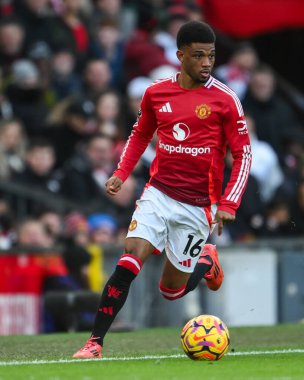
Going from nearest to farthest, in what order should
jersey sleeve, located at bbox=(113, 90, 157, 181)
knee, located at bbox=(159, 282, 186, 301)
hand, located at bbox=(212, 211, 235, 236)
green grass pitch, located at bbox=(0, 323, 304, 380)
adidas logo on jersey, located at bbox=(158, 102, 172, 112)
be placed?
green grass pitch, located at bbox=(0, 323, 304, 380) → hand, located at bbox=(212, 211, 235, 236) → adidas logo on jersey, located at bbox=(158, 102, 172, 112) → jersey sleeve, located at bbox=(113, 90, 157, 181) → knee, located at bbox=(159, 282, 186, 301)

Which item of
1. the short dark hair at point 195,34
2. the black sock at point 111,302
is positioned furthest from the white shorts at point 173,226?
the short dark hair at point 195,34

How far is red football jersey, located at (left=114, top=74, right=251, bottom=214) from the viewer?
10.3 meters

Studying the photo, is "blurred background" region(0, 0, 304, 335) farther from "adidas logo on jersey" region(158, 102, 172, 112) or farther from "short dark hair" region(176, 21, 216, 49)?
"short dark hair" region(176, 21, 216, 49)

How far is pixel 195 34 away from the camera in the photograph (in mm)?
10258

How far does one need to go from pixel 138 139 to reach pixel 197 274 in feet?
4.18

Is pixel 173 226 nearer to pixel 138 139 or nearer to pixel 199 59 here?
pixel 138 139

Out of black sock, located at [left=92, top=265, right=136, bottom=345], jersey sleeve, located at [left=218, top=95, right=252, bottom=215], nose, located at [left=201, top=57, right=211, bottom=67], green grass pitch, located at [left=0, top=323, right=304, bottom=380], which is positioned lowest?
green grass pitch, located at [left=0, top=323, right=304, bottom=380]

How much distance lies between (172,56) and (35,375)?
37.0ft

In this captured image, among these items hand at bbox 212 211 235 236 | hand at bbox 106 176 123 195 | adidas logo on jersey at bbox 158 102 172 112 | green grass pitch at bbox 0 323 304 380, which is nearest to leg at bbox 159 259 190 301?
green grass pitch at bbox 0 323 304 380

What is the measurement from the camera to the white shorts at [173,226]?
10267 millimetres

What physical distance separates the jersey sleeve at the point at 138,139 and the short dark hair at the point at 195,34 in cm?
59

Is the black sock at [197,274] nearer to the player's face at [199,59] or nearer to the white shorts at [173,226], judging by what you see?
the white shorts at [173,226]

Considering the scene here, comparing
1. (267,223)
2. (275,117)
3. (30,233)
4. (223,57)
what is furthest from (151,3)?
(30,233)

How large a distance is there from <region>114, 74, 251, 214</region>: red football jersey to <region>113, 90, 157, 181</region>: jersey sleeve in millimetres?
11
